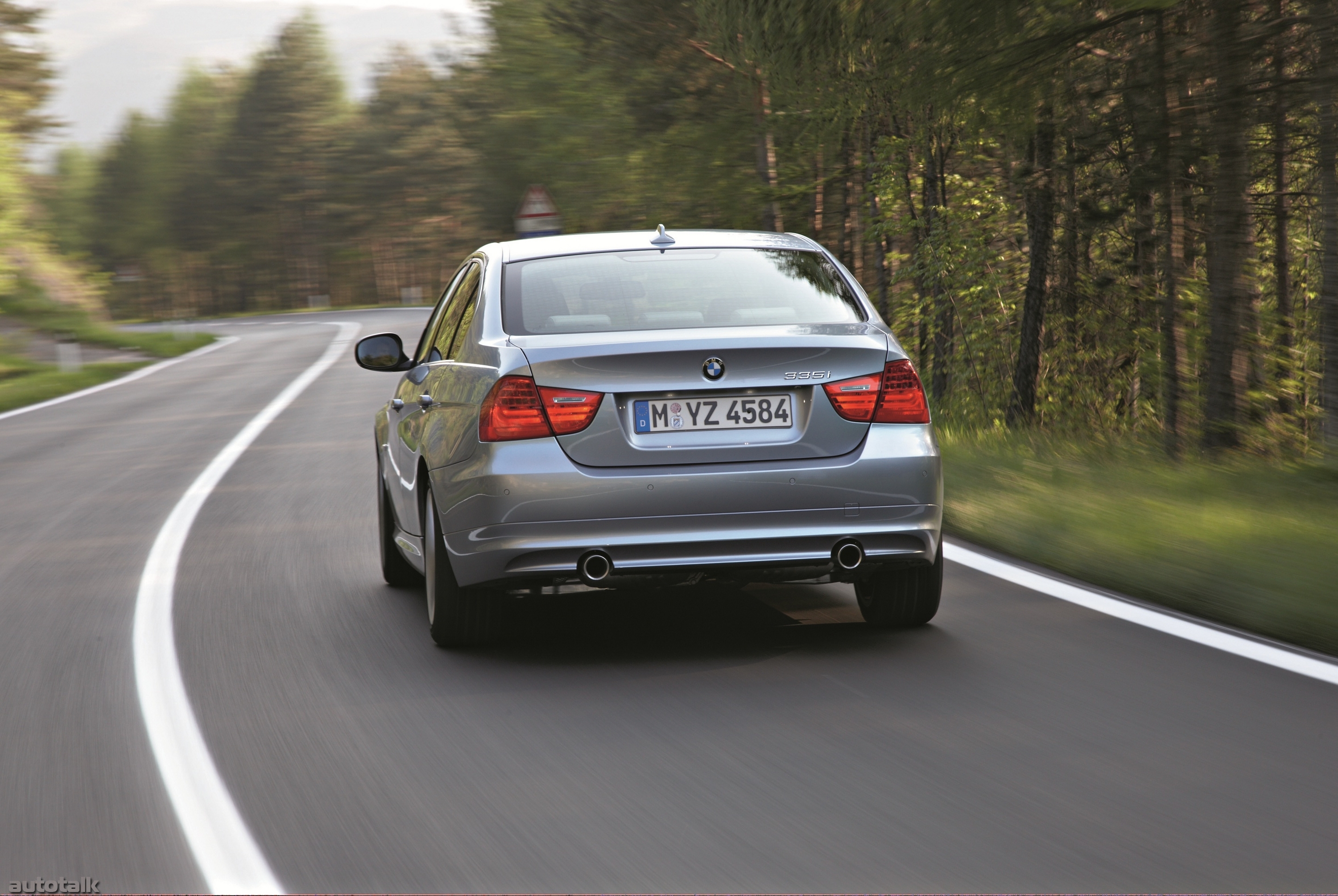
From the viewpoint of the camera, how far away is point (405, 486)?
694 cm

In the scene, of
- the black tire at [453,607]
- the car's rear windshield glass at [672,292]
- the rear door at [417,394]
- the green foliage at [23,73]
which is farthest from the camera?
the green foliage at [23,73]

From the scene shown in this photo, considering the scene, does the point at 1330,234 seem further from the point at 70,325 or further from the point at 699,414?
the point at 70,325

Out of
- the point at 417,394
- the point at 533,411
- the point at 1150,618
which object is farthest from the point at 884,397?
the point at 417,394

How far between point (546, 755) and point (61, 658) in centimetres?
286

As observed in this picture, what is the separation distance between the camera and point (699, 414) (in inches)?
217

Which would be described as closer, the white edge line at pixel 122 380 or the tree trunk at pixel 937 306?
the tree trunk at pixel 937 306

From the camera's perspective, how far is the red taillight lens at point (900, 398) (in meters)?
5.72

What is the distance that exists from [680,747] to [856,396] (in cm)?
160

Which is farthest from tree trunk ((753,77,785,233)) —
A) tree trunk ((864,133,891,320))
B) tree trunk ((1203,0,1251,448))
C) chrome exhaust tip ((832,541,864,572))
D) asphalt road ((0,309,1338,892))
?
chrome exhaust tip ((832,541,864,572))

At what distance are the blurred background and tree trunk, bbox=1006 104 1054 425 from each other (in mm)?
61

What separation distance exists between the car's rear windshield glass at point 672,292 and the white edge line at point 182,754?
1.90 metres

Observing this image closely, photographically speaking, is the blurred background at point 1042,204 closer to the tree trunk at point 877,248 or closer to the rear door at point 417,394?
the tree trunk at point 877,248

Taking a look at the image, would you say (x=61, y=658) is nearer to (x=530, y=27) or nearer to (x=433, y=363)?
(x=433, y=363)

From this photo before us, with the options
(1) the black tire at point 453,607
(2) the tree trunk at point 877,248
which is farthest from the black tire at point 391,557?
(2) the tree trunk at point 877,248
